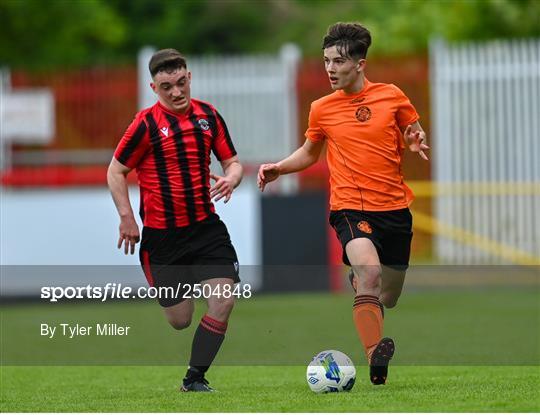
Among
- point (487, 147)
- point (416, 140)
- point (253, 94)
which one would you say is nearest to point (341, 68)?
point (416, 140)

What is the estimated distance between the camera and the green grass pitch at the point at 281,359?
7.50 metres


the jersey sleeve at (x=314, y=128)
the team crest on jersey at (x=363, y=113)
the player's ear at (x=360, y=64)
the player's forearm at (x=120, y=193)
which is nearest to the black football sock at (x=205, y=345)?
the player's forearm at (x=120, y=193)

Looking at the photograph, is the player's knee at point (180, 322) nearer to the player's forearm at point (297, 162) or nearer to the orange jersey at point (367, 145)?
the player's forearm at point (297, 162)

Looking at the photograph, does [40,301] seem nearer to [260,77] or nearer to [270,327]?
[270,327]

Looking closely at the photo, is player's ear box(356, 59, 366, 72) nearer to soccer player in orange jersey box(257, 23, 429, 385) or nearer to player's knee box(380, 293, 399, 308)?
soccer player in orange jersey box(257, 23, 429, 385)

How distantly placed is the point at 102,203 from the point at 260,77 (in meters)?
4.38

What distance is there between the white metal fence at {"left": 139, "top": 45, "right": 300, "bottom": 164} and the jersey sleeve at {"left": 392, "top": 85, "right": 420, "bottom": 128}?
11.6m

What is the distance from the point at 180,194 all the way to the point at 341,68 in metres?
1.24

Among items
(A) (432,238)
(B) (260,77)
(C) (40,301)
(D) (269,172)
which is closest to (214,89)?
(B) (260,77)

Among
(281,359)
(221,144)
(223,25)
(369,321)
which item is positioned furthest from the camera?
(223,25)

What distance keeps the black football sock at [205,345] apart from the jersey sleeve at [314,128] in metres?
1.26

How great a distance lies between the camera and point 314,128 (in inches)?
336

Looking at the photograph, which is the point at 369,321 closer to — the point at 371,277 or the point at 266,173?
the point at 371,277

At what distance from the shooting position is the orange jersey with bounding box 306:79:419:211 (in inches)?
327
